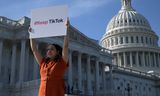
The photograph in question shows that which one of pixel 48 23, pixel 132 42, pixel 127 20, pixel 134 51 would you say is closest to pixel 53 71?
pixel 48 23

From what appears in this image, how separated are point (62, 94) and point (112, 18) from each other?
12275 cm

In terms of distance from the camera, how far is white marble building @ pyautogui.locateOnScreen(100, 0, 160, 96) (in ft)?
293

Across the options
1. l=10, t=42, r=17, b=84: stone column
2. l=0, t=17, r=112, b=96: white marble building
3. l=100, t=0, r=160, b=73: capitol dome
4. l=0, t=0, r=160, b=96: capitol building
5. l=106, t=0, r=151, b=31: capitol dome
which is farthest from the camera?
l=106, t=0, r=151, b=31: capitol dome

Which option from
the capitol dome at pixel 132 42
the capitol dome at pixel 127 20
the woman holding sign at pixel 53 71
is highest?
the capitol dome at pixel 127 20

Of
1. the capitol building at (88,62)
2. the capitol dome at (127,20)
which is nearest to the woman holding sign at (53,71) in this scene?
the capitol building at (88,62)

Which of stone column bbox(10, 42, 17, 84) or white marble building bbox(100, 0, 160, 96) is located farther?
white marble building bbox(100, 0, 160, 96)

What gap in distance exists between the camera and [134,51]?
356 ft

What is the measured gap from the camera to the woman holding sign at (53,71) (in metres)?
6.02

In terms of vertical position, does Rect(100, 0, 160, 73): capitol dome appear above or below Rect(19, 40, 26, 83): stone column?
above

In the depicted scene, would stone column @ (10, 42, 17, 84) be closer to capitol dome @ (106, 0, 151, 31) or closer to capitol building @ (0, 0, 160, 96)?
capitol building @ (0, 0, 160, 96)

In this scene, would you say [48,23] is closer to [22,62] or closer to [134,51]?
[22,62]

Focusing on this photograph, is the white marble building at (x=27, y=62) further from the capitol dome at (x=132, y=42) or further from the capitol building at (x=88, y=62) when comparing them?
the capitol dome at (x=132, y=42)

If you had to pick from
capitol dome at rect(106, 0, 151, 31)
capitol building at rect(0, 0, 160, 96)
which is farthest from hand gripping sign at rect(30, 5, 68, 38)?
capitol dome at rect(106, 0, 151, 31)

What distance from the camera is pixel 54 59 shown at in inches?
253
